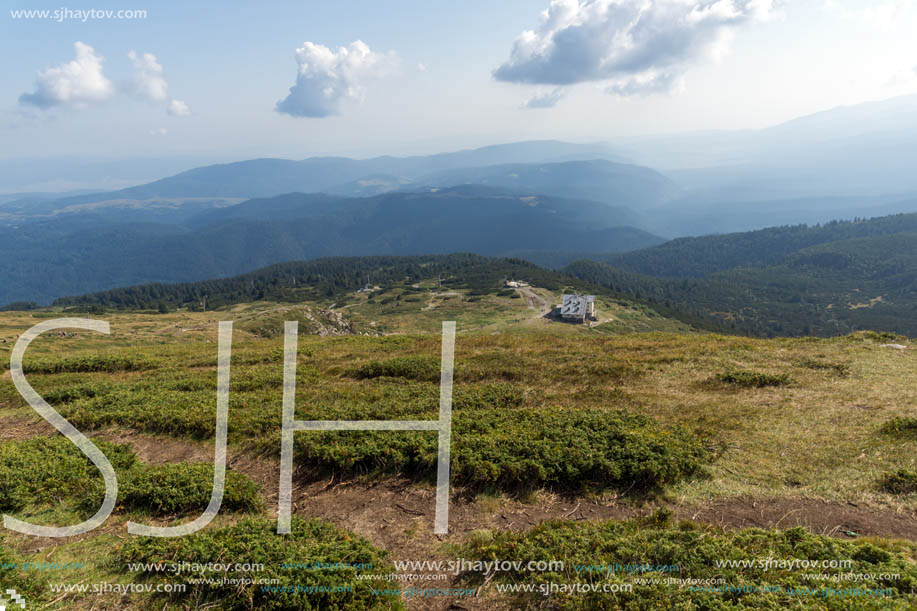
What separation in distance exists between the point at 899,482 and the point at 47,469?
19343 mm

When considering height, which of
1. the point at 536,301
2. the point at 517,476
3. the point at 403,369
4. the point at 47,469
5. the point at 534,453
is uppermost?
the point at 534,453

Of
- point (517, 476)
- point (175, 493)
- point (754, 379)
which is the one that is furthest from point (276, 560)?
point (754, 379)

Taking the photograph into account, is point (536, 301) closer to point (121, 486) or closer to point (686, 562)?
point (121, 486)

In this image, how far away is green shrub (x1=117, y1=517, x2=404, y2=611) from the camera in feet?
21.0

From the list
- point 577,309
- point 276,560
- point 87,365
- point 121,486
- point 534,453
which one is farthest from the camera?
point 577,309

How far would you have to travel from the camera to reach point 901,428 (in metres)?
11.4

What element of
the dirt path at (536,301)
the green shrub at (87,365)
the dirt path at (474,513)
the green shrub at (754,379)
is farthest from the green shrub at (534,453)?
the dirt path at (536,301)

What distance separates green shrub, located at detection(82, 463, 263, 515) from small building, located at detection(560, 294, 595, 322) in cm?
11188

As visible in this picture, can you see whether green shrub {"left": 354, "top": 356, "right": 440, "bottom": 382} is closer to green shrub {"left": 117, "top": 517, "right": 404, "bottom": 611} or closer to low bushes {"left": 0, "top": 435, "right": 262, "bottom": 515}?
low bushes {"left": 0, "top": 435, "right": 262, "bottom": 515}

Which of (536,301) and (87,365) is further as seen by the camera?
(536,301)

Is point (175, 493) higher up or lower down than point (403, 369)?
higher up

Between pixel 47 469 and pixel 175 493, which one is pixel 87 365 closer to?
pixel 47 469

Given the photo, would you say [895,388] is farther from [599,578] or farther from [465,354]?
[465,354]

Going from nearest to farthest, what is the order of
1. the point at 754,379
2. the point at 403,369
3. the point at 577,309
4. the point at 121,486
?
the point at 121,486
the point at 754,379
the point at 403,369
the point at 577,309
